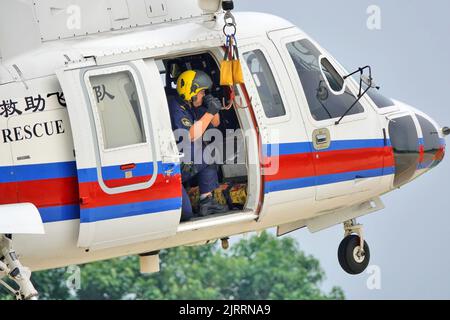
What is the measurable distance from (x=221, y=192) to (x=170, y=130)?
1.42 metres

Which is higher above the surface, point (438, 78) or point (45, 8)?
point (45, 8)

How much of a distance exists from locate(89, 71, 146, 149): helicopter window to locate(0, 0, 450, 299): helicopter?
0.02 m

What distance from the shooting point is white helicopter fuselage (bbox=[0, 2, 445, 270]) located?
63.7ft

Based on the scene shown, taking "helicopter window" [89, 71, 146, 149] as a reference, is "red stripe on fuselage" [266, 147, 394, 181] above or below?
below

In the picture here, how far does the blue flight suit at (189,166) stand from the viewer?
67.7ft

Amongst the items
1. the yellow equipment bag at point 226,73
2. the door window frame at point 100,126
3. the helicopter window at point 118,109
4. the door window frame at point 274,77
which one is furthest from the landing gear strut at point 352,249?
the helicopter window at point 118,109

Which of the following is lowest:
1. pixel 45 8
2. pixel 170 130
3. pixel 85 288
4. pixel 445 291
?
pixel 445 291

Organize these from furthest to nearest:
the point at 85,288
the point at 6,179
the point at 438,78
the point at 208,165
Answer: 1. the point at 438,78
2. the point at 85,288
3. the point at 208,165
4. the point at 6,179

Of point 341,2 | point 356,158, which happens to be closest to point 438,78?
point 341,2

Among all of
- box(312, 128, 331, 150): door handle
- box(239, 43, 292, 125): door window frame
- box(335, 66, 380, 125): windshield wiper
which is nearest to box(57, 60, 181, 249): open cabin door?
box(239, 43, 292, 125): door window frame

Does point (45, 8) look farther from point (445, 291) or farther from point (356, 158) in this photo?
point (445, 291)

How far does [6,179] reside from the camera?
1919 centimetres

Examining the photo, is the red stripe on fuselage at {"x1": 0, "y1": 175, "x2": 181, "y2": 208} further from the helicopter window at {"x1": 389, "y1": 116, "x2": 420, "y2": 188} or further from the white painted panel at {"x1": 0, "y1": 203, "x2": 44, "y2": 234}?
the helicopter window at {"x1": 389, "y1": 116, "x2": 420, "y2": 188}

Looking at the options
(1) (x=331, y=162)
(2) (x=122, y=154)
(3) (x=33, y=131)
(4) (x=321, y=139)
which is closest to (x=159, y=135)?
(2) (x=122, y=154)
